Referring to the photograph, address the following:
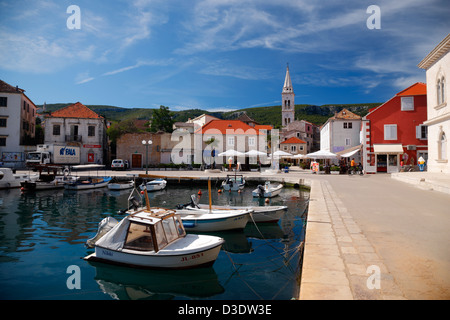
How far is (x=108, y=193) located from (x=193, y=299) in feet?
65.2

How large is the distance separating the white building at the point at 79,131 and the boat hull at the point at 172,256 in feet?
124

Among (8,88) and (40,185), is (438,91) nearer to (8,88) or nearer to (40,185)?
(40,185)

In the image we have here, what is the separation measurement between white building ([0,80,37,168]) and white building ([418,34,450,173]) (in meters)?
48.3

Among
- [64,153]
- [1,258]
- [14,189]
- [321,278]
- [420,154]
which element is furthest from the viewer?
[64,153]

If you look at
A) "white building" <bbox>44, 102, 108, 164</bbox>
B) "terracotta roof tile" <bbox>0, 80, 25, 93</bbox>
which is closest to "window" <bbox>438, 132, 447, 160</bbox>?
"white building" <bbox>44, 102, 108, 164</bbox>

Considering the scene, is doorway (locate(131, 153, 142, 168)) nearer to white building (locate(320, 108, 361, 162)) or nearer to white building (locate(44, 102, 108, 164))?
white building (locate(44, 102, 108, 164))

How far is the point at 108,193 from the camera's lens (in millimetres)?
23625

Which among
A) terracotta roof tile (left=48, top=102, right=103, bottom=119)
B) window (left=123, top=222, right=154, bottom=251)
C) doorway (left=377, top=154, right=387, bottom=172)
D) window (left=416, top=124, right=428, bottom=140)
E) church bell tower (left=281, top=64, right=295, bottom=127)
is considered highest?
church bell tower (left=281, top=64, right=295, bottom=127)

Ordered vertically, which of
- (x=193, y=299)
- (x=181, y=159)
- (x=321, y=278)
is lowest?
(x=193, y=299)

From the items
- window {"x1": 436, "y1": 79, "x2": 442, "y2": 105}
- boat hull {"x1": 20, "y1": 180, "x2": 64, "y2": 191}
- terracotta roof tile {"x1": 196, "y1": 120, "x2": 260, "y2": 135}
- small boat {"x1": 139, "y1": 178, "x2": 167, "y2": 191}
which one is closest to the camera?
window {"x1": 436, "y1": 79, "x2": 442, "y2": 105}

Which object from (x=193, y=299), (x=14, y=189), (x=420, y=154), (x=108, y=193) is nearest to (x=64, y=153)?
(x=14, y=189)

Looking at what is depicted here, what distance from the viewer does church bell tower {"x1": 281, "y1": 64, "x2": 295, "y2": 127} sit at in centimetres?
8794
